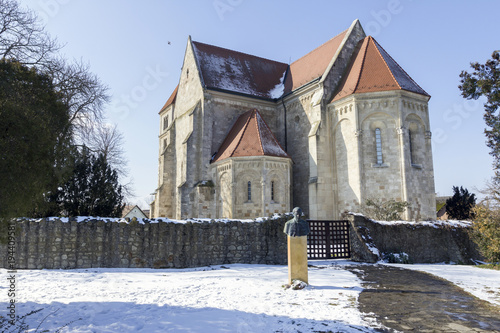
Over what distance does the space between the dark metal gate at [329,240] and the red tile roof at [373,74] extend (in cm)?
1014

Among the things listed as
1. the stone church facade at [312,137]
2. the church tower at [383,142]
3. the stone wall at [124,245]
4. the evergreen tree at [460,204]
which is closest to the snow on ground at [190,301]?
the stone wall at [124,245]

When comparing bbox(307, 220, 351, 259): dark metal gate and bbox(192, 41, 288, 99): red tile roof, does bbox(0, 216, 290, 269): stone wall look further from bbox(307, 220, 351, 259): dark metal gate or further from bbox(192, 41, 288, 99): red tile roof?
bbox(192, 41, 288, 99): red tile roof

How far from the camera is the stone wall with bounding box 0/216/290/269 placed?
11.2 m

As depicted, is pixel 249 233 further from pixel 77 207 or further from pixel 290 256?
pixel 77 207

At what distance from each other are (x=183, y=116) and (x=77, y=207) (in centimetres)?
1315

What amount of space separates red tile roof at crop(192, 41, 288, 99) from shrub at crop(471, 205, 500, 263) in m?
17.5

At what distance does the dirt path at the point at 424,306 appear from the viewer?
5.44m

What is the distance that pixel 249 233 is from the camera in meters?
12.6

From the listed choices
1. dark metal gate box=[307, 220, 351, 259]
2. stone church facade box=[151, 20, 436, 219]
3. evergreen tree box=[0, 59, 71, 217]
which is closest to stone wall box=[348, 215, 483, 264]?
dark metal gate box=[307, 220, 351, 259]

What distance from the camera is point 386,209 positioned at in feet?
61.1

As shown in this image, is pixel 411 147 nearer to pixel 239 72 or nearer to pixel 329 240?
pixel 329 240

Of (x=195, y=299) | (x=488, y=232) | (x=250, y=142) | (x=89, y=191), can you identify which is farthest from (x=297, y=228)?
(x=250, y=142)

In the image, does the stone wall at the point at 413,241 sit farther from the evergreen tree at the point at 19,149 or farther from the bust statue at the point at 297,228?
the evergreen tree at the point at 19,149

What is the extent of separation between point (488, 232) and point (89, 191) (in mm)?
17854
